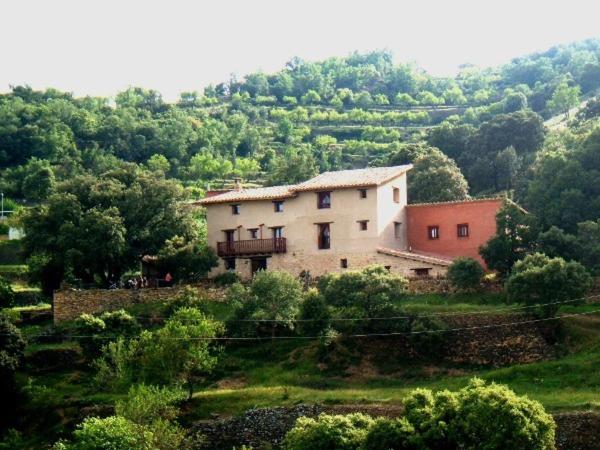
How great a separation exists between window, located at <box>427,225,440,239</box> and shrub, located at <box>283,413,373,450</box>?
2575 cm

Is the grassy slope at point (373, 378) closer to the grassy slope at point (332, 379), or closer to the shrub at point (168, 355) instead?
the grassy slope at point (332, 379)

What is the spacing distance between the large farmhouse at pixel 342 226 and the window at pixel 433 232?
2 cm

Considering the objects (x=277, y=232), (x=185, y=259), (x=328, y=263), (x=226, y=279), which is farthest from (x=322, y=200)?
(x=185, y=259)

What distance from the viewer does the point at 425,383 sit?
53062 mm

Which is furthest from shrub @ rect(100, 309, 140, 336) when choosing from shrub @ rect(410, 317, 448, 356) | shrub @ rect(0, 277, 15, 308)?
shrub @ rect(410, 317, 448, 356)

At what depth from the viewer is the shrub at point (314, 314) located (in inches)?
2238

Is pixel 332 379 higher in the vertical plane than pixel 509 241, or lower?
lower

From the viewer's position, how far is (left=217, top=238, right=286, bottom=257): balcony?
70.0 m

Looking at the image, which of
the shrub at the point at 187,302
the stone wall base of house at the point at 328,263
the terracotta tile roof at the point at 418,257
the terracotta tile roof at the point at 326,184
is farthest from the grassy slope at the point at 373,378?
the terracotta tile roof at the point at 326,184

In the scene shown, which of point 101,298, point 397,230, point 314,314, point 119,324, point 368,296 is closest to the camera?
point 368,296

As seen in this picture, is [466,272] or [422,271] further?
[422,271]

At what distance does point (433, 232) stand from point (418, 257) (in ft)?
15.1

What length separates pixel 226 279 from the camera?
67812 millimetres

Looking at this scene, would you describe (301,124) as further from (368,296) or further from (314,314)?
(368,296)
